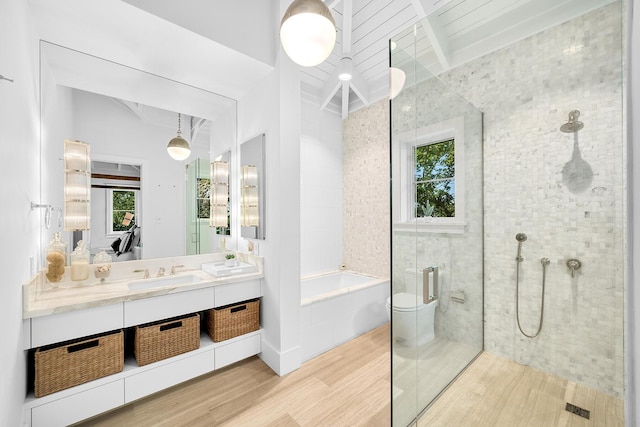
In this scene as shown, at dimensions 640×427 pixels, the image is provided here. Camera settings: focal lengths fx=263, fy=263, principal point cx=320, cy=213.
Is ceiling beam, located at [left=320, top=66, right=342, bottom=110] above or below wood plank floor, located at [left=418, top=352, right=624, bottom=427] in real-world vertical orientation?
above

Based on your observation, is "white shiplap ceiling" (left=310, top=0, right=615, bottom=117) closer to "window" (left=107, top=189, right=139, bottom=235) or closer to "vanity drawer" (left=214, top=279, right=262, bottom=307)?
"vanity drawer" (left=214, top=279, right=262, bottom=307)

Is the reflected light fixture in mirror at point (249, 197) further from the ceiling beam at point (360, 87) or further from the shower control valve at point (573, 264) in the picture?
the shower control valve at point (573, 264)

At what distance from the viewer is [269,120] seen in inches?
91.8

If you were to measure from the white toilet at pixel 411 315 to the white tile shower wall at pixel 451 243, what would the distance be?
0.03 metres

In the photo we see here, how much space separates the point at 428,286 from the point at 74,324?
7.00ft

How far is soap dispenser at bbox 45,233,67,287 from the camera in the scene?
1.73m

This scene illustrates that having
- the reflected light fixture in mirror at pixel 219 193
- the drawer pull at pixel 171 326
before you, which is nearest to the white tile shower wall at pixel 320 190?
the reflected light fixture in mirror at pixel 219 193

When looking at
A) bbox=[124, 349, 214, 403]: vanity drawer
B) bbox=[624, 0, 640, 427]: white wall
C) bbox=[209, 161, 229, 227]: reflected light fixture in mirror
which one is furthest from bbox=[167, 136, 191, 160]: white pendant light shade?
bbox=[624, 0, 640, 427]: white wall

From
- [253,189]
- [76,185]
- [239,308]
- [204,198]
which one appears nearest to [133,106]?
[76,185]

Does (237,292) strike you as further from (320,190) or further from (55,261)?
(320,190)

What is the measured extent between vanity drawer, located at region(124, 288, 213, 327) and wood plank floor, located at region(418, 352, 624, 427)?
171cm

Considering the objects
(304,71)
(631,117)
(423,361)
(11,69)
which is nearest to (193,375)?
(423,361)

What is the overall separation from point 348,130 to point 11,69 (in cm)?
341

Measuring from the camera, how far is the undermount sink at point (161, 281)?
2042 mm
